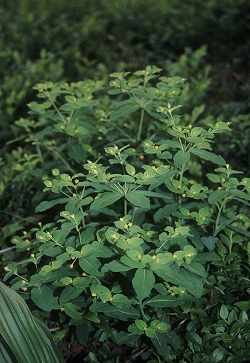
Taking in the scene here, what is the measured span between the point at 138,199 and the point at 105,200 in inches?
4.3

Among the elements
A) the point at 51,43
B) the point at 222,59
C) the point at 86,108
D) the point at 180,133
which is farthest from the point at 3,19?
the point at 180,133

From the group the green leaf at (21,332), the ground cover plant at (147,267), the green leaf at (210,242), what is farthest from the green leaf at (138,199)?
the green leaf at (21,332)

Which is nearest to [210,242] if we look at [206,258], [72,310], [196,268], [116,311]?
[206,258]

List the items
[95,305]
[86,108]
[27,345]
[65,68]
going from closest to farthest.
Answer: [27,345]
[95,305]
[86,108]
[65,68]

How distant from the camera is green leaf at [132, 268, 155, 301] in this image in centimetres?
144

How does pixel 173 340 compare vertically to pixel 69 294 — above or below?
below

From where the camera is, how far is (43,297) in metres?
1.58

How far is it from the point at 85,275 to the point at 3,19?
10.1 ft

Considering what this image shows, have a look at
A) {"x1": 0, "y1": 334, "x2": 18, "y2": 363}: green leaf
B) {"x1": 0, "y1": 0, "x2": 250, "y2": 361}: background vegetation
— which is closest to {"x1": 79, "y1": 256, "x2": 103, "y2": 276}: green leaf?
{"x1": 0, "y1": 334, "x2": 18, "y2": 363}: green leaf

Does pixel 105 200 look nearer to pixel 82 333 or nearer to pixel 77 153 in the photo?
pixel 82 333

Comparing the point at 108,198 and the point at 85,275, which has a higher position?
the point at 108,198

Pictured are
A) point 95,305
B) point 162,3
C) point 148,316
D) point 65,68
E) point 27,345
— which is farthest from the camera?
point 162,3

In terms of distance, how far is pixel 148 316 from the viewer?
1.75 metres

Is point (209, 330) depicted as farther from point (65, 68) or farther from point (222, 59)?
point (222, 59)
